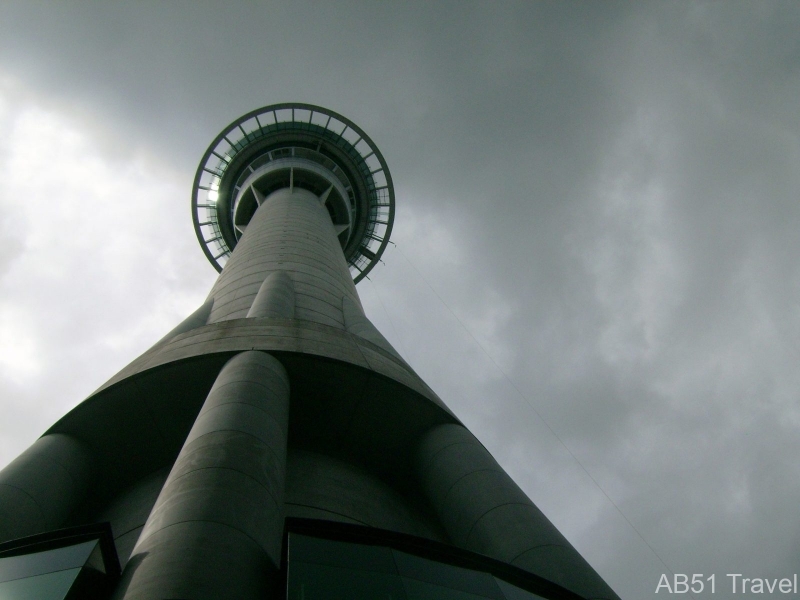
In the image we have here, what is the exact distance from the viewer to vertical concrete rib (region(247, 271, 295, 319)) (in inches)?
634

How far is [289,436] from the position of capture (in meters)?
13.7

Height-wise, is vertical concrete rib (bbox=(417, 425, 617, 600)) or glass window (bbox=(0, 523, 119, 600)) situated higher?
vertical concrete rib (bbox=(417, 425, 617, 600))

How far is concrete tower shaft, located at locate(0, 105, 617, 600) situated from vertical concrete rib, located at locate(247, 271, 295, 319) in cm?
9

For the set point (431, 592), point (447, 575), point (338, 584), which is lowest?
point (338, 584)

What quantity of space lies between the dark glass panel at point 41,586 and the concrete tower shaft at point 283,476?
0.68 m

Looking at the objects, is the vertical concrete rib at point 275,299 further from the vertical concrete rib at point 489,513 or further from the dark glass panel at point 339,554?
the dark glass panel at point 339,554

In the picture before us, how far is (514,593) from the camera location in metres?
7.77

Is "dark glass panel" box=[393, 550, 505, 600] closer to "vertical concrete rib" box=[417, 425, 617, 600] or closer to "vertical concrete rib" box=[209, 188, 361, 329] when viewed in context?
"vertical concrete rib" box=[417, 425, 617, 600]

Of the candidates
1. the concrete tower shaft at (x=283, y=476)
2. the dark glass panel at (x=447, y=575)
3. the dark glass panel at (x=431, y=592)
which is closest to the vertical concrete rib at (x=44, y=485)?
the concrete tower shaft at (x=283, y=476)

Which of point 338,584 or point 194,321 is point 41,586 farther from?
point 194,321

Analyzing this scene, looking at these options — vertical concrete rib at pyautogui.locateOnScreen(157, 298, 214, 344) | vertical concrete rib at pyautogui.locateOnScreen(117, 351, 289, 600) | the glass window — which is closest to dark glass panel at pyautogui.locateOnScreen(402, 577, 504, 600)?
vertical concrete rib at pyautogui.locateOnScreen(117, 351, 289, 600)

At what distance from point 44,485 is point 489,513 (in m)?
8.78

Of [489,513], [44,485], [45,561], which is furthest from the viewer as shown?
[44,485]

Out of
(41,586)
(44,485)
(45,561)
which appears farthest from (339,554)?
(44,485)
